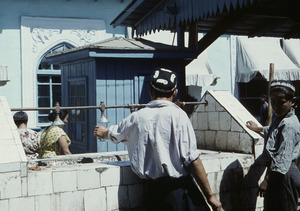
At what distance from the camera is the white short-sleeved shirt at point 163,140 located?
3424 millimetres

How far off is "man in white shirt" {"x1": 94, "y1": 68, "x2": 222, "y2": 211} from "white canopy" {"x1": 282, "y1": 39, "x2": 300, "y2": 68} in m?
15.3

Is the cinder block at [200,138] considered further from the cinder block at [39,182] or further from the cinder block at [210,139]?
the cinder block at [39,182]

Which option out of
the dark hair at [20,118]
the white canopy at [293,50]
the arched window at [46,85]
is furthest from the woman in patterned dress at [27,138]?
the white canopy at [293,50]

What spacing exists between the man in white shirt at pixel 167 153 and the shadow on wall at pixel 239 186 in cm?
151

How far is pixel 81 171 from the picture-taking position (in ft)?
13.1

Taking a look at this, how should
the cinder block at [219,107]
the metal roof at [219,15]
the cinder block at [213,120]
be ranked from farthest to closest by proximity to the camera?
the metal roof at [219,15]
the cinder block at [213,120]
the cinder block at [219,107]

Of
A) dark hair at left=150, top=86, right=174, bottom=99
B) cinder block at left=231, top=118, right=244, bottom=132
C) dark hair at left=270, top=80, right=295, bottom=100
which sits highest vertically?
dark hair at left=270, top=80, right=295, bottom=100

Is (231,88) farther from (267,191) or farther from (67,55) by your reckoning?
(267,191)

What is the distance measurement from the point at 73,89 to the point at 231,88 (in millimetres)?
9190

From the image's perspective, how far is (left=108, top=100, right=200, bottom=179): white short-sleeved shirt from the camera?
11.2 feet

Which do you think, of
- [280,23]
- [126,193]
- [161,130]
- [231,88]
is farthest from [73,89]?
[231,88]

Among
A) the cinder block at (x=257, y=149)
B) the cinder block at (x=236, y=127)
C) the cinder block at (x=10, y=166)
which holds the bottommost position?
the cinder block at (x=257, y=149)

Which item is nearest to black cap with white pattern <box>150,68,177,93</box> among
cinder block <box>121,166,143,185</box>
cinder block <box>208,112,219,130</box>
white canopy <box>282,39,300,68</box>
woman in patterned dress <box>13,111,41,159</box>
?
cinder block <box>121,166,143,185</box>

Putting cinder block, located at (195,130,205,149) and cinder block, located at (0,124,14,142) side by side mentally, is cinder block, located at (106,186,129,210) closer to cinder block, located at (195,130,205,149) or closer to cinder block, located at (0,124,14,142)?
cinder block, located at (0,124,14,142)
